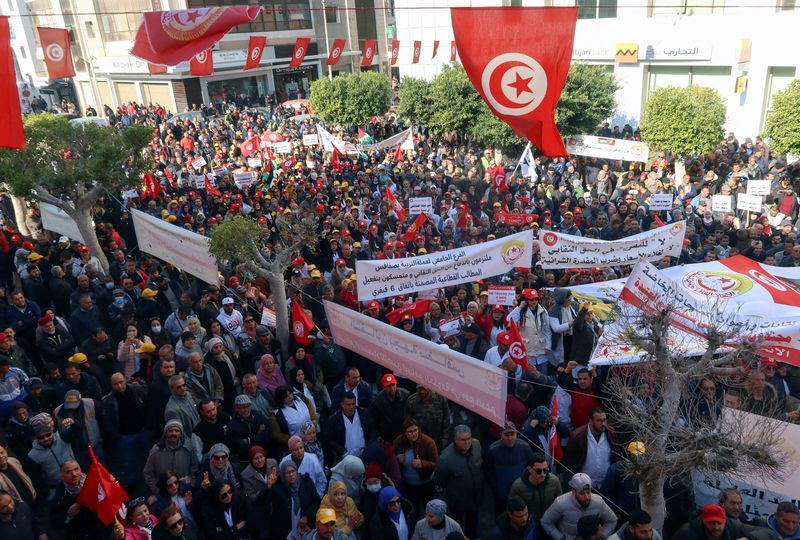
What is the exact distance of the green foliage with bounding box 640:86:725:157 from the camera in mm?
18188

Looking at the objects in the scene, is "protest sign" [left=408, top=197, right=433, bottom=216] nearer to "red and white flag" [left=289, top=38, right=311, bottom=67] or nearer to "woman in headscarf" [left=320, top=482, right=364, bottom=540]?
"woman in headscarf" [left=320, top=482, right=364, bottom=540]

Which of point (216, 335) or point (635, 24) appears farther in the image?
point (635, 24)

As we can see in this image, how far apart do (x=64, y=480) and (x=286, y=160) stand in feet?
53.2

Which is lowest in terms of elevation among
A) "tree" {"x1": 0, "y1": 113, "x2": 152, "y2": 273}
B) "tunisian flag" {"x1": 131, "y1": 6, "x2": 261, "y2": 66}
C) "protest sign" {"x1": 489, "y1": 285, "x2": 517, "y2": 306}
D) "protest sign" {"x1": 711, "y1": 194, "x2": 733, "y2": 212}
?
"protest sign" {"x1": 711, "y1": 194, "x2": 733, "y2": 212}

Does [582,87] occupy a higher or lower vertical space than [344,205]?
higher

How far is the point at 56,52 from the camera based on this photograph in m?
22.4

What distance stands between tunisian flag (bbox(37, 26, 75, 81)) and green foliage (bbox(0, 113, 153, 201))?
1278 centimetres

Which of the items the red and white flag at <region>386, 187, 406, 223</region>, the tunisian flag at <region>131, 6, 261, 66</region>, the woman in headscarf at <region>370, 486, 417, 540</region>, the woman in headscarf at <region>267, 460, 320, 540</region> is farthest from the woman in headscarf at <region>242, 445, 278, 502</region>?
the red and white flag at <region>386, 187, 406, 223</region>

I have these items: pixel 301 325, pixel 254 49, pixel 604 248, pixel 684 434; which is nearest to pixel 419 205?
pixel 604 248

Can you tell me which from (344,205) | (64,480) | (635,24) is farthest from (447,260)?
(635,24)

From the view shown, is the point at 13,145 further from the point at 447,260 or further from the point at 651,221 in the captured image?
the point at 651,221

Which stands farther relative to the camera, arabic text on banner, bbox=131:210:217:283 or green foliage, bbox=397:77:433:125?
green foliage, bbox=397:77:433:125

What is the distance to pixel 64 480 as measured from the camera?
521 cm

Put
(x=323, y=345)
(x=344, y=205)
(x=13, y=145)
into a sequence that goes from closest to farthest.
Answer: (x=13, y=145) < (x=323, y=345) < (x=344, y=205)
